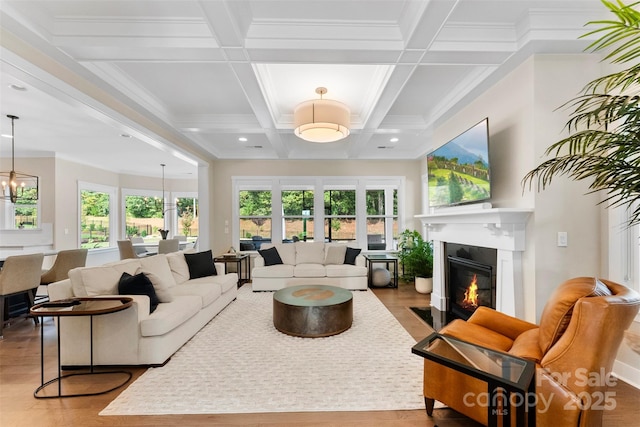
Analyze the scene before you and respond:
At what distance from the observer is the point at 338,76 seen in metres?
3.26

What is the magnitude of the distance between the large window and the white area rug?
3.45 metres

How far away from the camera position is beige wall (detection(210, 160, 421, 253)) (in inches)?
263

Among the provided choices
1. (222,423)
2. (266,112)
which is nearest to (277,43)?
(266,112)

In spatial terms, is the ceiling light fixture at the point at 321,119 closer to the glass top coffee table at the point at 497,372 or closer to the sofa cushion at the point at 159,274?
the sofa cushion at the point at 159,274

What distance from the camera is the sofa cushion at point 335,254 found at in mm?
5641

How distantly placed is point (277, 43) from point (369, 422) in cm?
299

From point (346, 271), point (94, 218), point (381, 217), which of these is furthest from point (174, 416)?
point (94, 218)

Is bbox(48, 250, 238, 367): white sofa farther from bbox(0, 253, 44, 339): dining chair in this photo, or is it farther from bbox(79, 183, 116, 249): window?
bbox(79, 183, 116, 249): window

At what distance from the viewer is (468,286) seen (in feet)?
12.0

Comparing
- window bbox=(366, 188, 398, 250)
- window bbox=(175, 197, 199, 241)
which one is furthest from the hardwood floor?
window bbox=(175, 197, 199, 241)

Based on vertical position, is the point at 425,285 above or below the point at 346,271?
below

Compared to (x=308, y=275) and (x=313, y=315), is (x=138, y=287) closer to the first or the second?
(x=313, y=315)

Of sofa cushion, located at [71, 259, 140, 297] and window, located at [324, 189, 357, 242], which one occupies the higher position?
window, located at [324, 189, 357, 242]

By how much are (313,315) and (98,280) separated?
7.08 feet
